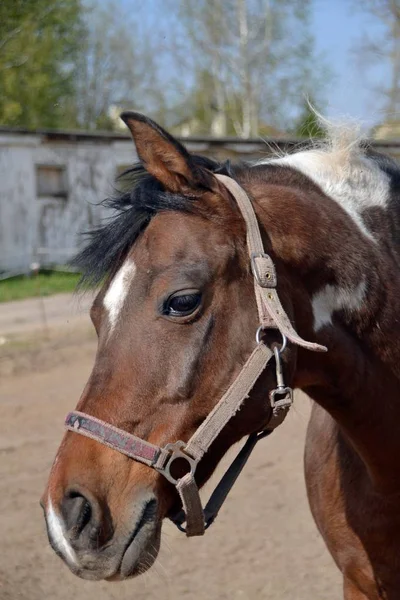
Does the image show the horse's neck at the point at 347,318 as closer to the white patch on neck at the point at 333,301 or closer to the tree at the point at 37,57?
the white patch on neck at the point at 333,301

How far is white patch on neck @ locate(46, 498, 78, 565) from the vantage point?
6.13ft

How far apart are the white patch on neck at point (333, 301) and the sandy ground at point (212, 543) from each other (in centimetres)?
64

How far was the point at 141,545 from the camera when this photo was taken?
6.26 ft

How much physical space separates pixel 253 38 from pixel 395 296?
25.2m

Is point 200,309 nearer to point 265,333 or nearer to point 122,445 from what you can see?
point 265,333

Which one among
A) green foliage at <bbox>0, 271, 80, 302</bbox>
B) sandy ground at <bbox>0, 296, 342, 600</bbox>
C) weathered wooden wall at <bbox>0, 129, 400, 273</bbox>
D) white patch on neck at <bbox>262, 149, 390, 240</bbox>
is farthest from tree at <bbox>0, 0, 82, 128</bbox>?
white patch on neck at <bbox>262, 149, 390, 240</bbox>

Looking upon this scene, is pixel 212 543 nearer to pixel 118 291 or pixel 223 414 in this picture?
pixel 223 414

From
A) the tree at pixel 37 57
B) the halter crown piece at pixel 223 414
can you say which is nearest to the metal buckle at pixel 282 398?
the halter crown piece at pixel 223 414

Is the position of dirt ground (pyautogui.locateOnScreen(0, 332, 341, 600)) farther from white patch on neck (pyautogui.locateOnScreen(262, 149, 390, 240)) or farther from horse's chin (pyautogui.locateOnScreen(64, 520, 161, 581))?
white patch on neck (pyautogui.locateOnScreen(262, 149, 390, 240))

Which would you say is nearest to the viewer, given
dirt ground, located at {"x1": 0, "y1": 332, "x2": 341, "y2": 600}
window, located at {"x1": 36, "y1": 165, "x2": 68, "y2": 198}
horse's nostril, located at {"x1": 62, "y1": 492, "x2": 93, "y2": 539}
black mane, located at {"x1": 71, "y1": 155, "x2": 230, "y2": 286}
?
horse's nostril, located at {"x1": 62, "y1": 492, "x2": 93, "y2": 539}

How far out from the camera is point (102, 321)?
6.81 ft

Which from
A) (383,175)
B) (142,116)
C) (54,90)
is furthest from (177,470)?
(54,90)

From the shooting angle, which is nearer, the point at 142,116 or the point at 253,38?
the point at 142,116

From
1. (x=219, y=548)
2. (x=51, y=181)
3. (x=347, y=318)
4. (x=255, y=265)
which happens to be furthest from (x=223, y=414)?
(x=51, y=181)
